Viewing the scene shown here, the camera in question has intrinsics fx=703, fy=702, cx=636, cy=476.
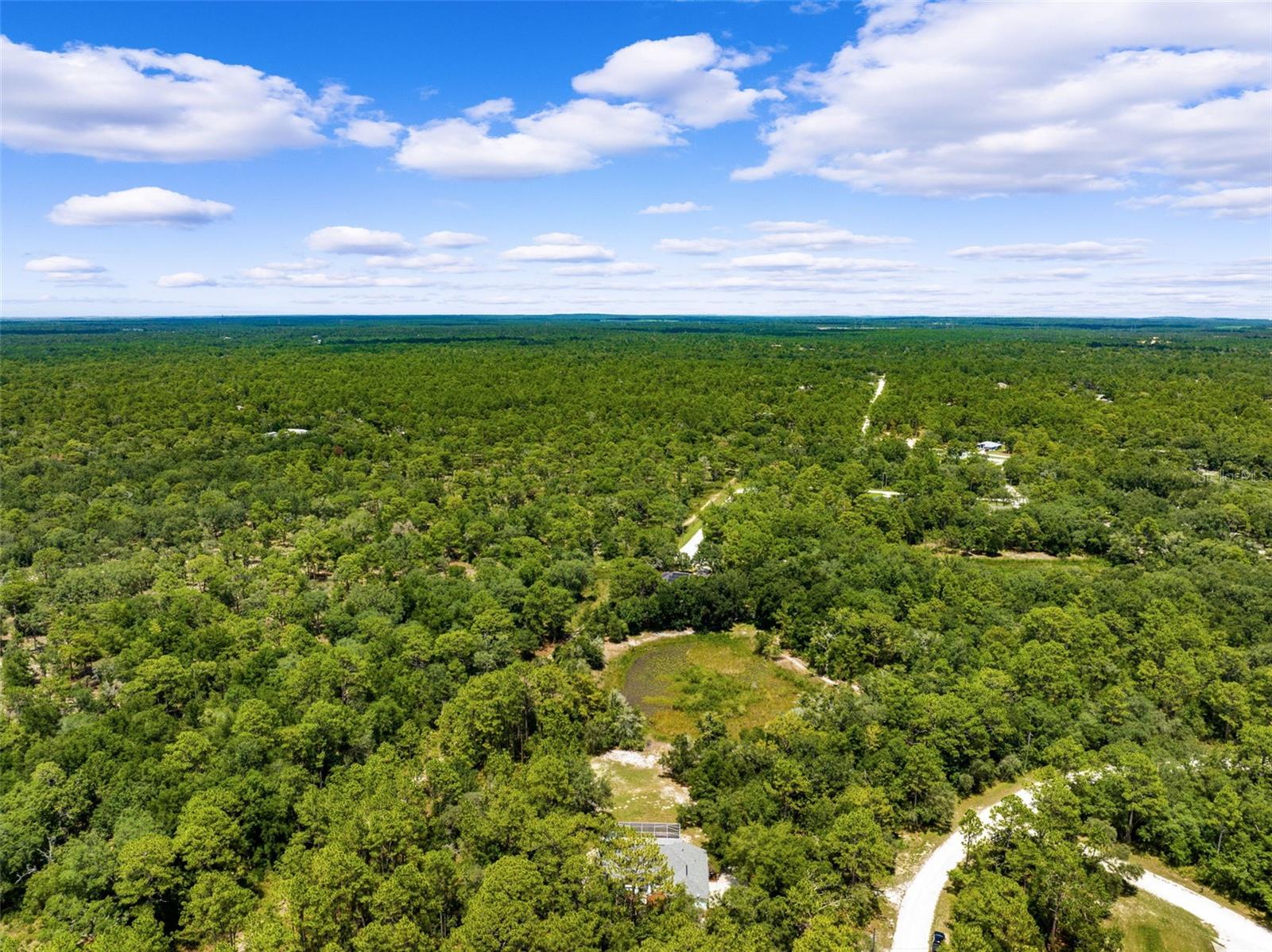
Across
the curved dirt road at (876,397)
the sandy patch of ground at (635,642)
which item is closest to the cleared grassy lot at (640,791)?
the sandy patch of ground at (635,642)

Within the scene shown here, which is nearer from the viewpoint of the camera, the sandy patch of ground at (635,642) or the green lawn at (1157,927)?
the green lawn at (1157,927)

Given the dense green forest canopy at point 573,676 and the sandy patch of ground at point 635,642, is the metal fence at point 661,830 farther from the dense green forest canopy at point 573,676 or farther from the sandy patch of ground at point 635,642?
the sandy patch of ground at point 635,642

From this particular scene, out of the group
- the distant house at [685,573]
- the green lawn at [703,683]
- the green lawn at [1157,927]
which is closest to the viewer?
the green lawn at [1157,927]

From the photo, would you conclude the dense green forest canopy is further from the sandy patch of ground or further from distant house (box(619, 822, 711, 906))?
distant house (box(619, 822, 711, 906))

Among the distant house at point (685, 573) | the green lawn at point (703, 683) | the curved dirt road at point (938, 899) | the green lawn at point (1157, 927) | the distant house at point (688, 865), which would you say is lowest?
the green lawn at point (1157, 927)

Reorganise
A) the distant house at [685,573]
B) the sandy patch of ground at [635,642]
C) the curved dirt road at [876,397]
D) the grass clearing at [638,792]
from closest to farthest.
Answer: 1. the grass clearing at [638,792]
2. the sandy patch of ground at [635,642]
3. the distant house at [685,573]
4. the curved dirt road at [876,397]

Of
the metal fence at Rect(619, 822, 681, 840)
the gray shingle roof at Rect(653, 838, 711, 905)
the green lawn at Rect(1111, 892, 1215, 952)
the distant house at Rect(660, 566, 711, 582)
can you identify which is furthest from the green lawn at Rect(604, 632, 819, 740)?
the green lawn at Rect(1111, 892, 1215, 952)

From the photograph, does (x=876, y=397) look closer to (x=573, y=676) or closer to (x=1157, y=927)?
(x=573, y=676)

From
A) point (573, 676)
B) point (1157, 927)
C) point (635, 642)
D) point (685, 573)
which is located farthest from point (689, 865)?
point (685, 573)
